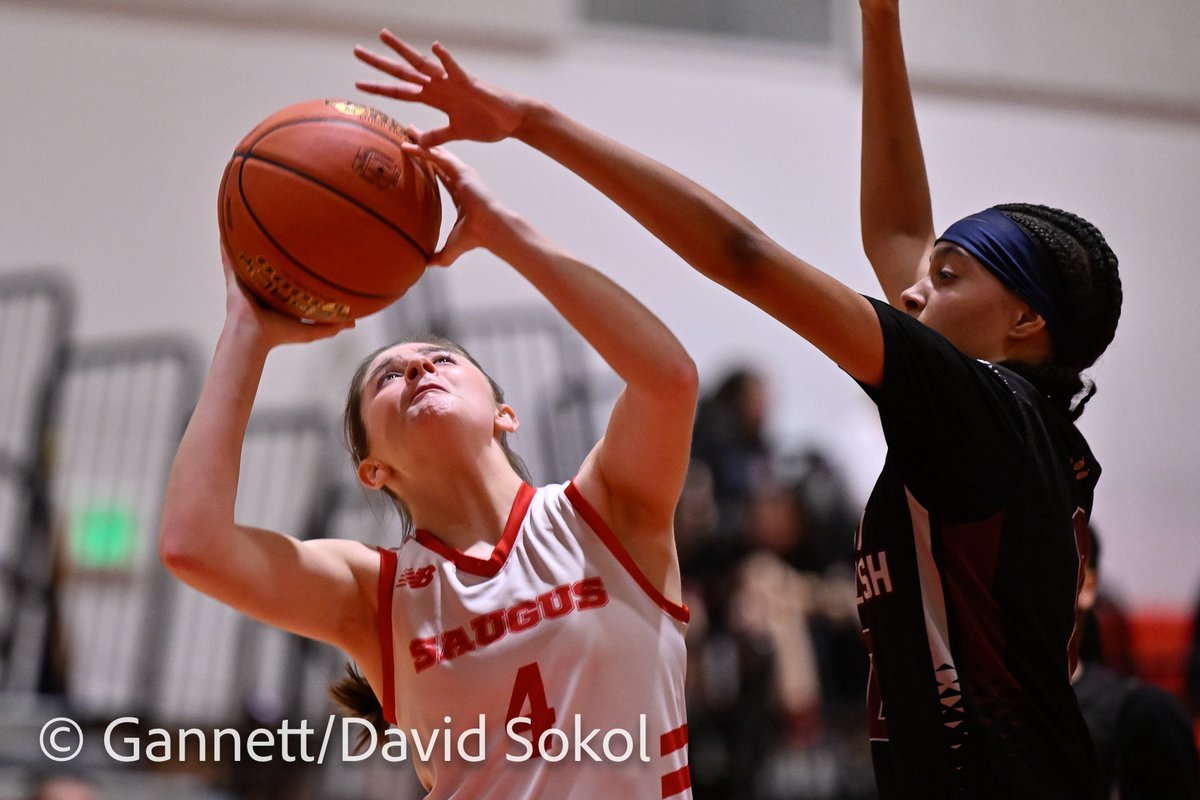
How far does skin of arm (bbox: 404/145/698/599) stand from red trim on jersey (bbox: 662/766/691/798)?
11.4 inches

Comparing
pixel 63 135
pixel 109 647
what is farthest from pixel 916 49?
pixel 109 647

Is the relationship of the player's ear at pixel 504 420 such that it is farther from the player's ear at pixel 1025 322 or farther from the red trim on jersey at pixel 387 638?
the player's ear at pixel 1025 322

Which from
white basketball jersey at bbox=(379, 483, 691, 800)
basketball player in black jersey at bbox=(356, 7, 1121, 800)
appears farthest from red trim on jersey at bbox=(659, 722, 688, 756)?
basketball player in black jersey at bbox=(356, 7, 1121, 800)

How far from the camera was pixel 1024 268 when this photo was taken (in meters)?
2.07

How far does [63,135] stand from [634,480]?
5.11 meters

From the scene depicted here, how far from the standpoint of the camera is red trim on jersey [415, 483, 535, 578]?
6.82 feet

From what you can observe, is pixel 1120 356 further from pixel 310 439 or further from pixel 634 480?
pixel 634 480

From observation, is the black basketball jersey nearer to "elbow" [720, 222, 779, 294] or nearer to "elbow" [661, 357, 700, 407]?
"elbow" [720, 222, 779, 294]

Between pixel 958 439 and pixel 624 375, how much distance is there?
1.73ft

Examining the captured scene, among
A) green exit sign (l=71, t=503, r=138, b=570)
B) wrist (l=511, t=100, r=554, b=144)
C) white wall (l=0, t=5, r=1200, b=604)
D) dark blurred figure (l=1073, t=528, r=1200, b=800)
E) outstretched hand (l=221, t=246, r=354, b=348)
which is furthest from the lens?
white wall (l=0, t=5, r=1200, b=604)

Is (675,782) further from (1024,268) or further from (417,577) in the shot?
(1024,268)

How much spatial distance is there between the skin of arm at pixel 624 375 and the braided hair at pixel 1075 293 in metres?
0.60

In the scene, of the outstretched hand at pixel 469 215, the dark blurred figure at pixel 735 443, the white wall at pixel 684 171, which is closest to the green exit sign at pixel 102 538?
the white wall at pixel 684 171

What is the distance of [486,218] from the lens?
6.84 feet
